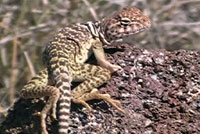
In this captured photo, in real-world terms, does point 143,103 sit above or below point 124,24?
below

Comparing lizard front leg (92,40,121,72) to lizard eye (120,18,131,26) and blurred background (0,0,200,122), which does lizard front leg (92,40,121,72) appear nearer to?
lizard eye (120,18,131,26)

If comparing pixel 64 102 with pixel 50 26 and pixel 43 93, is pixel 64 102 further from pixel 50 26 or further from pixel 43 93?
pixel 50 26

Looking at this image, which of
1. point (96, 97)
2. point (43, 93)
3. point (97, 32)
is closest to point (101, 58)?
point (96, 97)

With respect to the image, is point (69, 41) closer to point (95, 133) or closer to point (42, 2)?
point (95, 133)

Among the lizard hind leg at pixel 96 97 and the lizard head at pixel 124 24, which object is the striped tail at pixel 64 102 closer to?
the lizard hind leg at pixel 96 97

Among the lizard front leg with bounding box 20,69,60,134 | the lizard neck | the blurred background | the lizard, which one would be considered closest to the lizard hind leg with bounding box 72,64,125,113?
the lizard

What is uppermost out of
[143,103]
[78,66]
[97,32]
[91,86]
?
[97,32]

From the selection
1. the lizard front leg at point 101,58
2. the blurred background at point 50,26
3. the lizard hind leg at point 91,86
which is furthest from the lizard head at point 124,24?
the blurred background at point 50,26
